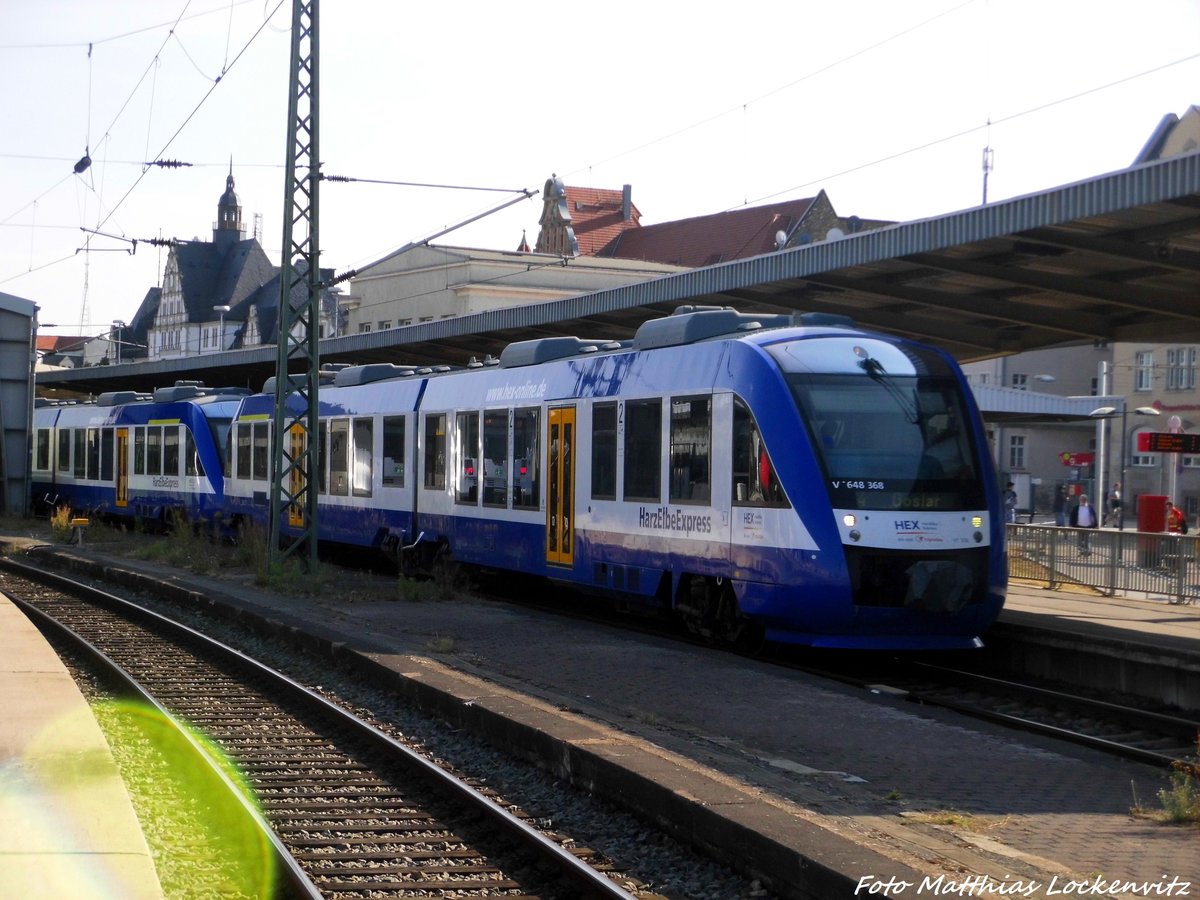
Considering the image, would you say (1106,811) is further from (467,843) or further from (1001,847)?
(467,843)

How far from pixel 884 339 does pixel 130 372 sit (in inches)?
1441

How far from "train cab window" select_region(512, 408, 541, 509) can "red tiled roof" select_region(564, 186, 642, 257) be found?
74102mm

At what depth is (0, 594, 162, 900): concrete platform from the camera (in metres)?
5.89

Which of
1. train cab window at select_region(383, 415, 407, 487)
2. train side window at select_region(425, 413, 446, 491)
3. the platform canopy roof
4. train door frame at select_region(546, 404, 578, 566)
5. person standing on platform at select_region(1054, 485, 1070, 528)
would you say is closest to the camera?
the platform canopy roof

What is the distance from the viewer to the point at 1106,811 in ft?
25.7

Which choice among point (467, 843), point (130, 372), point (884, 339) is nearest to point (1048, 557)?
point (884, 339)

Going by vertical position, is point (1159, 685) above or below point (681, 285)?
below

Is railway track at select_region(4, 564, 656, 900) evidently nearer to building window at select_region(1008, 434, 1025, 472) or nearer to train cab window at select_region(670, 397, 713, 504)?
train cab window at select_region(670, 397, 713, 504)

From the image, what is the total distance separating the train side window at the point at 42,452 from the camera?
143 feet

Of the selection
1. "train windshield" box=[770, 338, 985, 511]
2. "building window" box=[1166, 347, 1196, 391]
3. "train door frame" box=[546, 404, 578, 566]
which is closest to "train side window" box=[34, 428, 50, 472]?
"train door frame" box=[546, 404, 578, 566]

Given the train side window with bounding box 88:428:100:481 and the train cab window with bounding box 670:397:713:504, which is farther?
the train side window with bounding box 88:428:100:481

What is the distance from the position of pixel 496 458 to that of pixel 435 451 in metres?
2.25

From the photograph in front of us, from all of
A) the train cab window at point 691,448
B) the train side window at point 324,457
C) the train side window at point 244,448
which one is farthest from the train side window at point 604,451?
the train side window at point 244,448

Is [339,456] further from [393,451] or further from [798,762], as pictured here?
[798,762]
